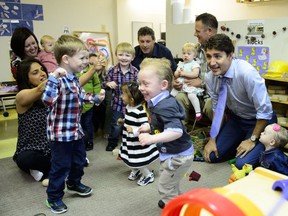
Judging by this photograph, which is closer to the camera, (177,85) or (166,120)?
(166,120)

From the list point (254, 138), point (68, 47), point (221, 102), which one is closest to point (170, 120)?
point (68, 47)

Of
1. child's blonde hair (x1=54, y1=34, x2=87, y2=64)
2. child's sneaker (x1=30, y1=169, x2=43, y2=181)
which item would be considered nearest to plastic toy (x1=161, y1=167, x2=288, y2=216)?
child's blonde hair (x1=54, y1=34, x2=87, y2=64)

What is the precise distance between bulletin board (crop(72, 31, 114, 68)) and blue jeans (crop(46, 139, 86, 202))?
3904mm

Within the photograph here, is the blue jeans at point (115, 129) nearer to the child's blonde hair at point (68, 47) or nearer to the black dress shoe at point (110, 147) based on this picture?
the black dress shoe at point (110, 147)

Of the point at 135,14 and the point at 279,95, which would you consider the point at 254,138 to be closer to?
the point at 279,95

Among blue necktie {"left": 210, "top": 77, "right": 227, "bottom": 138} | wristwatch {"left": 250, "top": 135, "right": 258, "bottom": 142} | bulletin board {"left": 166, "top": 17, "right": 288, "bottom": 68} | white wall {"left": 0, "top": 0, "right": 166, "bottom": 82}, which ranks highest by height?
white wall {"left": 0, "top": 0, "right": 166, "bottom": 82}

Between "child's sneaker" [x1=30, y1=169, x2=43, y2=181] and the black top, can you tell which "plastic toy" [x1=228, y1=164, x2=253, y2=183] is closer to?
the black top

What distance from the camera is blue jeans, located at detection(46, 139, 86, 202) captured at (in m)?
1.75

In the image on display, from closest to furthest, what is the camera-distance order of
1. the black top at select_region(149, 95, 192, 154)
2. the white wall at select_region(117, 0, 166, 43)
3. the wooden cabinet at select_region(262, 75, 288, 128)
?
the black top at select_region(149, 95, 192, 154), the wooden cabinet at select_region(262, 75, 288, 128), the white wall at select_region(117, 0, 166, 43)

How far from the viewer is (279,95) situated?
282 centimetres

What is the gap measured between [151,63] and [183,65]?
1.65 meters

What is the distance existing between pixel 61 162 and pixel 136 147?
62cm

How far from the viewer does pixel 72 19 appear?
550 centimetres

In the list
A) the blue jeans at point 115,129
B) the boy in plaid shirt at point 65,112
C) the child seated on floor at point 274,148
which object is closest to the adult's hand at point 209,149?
the child seated on floor at point 274,148
